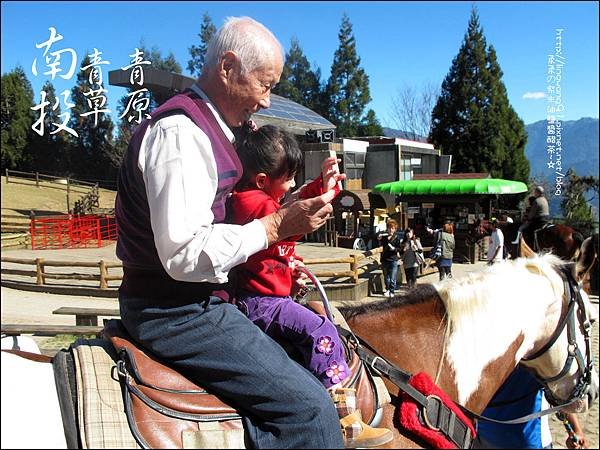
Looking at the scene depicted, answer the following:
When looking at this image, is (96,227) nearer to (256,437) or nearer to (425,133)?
(256,437)

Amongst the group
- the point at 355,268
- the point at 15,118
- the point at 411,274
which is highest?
the point at 15,118

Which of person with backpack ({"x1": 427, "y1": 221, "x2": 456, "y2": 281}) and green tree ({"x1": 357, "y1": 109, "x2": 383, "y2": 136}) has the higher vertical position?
green tree ({"x1": 357, "y1": 109, "x2": 383, "y2": 136})

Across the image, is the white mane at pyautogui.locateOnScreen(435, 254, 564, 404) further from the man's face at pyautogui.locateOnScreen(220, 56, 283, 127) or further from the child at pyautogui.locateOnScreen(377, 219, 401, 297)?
the child at pyautogui.locateOnScreen(377, 219, 401, 297)

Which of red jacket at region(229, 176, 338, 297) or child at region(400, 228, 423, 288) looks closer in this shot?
red jacket at region(229, 176, 338, 297)

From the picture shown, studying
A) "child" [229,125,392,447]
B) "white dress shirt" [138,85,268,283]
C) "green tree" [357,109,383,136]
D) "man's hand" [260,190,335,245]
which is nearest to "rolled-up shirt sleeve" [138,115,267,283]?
"white dress shirt" [138,85,268,283]

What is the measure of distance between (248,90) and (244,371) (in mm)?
848

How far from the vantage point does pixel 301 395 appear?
1.41 metres

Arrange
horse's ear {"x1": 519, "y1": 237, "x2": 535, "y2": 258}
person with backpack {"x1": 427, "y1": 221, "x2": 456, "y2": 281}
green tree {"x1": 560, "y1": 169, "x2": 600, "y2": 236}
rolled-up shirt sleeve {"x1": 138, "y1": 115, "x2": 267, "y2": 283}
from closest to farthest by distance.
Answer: rolled-up shirt sleeve {"x1": 138, "y1": 115, "x2": 267, "y2": 283}, horse's ear {"x1": 519, "y1": 237, "x2": 535, "y2": 258}, green tree {"x1": 560, "y1": 169, "x2": 600, "y2": 236}, person with backpack {"x1": 427, "y1": 221, "x2": 456, "y2": 281}

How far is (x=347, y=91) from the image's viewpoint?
22.2 m

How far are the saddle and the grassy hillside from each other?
66.1 ft

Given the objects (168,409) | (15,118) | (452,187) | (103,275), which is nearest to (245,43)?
(168,409)

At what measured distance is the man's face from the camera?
4.75 ft

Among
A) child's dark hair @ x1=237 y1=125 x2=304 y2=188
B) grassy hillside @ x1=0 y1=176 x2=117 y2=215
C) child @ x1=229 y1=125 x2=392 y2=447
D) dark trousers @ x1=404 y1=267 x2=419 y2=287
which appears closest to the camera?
child @ x1=229 y1=125 x2=392 y2=447

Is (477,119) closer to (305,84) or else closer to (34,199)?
(305,84)
